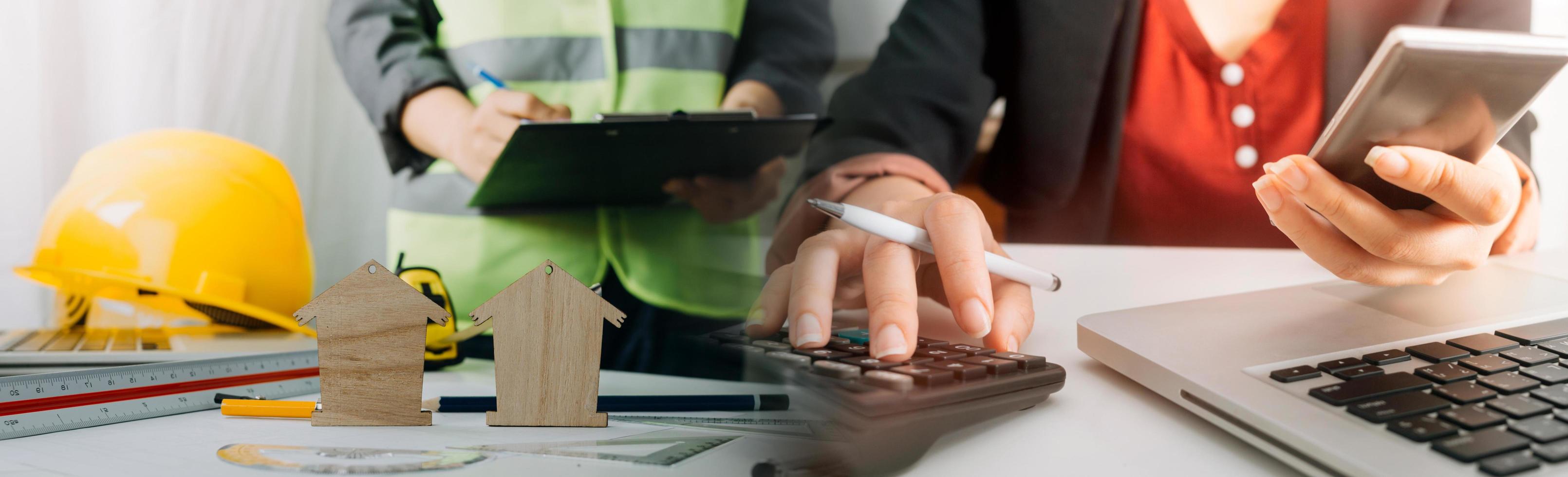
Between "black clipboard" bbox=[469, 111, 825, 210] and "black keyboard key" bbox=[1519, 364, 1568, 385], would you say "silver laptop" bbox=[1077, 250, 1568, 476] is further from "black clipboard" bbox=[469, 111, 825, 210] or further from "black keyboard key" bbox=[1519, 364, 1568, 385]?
"black clipboard" bbox=[469, 111, 825, 210]

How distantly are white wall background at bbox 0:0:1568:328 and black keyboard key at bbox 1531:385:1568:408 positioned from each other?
53 centimetres

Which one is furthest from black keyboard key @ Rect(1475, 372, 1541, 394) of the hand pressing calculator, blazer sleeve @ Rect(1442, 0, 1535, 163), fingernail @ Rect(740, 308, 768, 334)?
blazer sleeve @ Rect(1442, 0, 1535, 163)

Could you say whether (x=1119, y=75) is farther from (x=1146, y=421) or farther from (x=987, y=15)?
(x=1146, y=421)

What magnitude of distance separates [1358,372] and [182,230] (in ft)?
1.71

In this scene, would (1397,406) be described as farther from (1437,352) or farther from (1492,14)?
(1492,14)

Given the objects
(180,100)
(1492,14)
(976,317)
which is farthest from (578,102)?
(1492,14)

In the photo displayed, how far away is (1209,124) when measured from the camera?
2.21 feet

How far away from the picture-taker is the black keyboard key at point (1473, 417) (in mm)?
160

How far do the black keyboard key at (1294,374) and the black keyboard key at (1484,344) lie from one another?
0.19 feet

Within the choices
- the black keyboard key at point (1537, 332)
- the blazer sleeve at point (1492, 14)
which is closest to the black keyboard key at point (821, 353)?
the black keyboard key at point (1537, 332)

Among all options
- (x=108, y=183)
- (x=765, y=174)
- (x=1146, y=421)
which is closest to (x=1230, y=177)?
(x=765, y=174)

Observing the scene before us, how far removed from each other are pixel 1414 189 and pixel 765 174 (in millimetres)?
384

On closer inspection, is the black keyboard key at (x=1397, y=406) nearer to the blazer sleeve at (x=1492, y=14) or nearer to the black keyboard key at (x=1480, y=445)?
the black keyboard key at (x=1480, y=445)

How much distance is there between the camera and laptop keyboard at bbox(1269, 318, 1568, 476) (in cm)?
15
